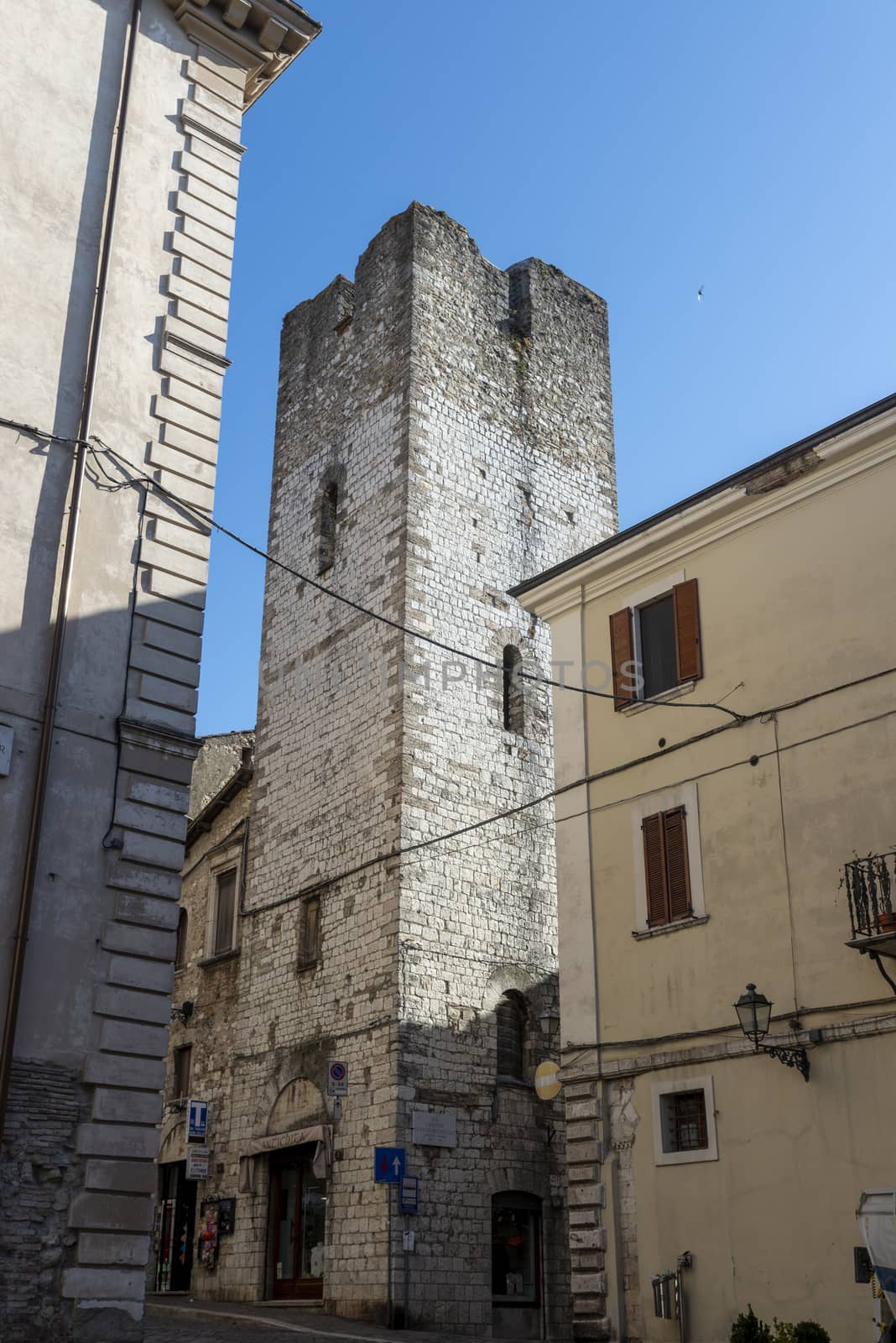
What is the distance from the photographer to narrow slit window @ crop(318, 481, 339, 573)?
76.4 ft

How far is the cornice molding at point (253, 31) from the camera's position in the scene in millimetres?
12570

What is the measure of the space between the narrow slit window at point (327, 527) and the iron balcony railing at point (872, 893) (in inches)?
506

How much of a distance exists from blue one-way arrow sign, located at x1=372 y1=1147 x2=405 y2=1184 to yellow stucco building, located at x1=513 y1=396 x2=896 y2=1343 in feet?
13.0

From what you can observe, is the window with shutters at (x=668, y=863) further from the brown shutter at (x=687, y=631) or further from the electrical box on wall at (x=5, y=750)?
the electrical box on wall at (x=5, y=750)

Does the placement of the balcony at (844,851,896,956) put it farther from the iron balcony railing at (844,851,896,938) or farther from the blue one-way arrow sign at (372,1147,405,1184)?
the blue one-way arrow sign at (372,1147,405,1184)

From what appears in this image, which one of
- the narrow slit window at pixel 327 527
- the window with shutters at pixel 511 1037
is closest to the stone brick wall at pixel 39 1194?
the window with shutters at pixel 511 1037

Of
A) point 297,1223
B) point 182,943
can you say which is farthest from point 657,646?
point 182,943

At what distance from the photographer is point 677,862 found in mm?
13789

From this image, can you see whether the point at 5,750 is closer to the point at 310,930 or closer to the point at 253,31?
the point at 253,31

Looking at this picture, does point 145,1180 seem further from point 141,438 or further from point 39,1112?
point 141,438

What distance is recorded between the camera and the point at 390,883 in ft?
62.3

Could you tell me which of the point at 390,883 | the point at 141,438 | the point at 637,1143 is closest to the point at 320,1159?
the point at 390,883

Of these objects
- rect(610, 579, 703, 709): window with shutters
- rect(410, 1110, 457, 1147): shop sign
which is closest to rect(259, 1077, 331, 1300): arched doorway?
rect(410, 1110, 457, 1147): shop sign

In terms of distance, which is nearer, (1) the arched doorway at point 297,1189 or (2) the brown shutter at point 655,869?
(2) the brown shutter at point 655,869
